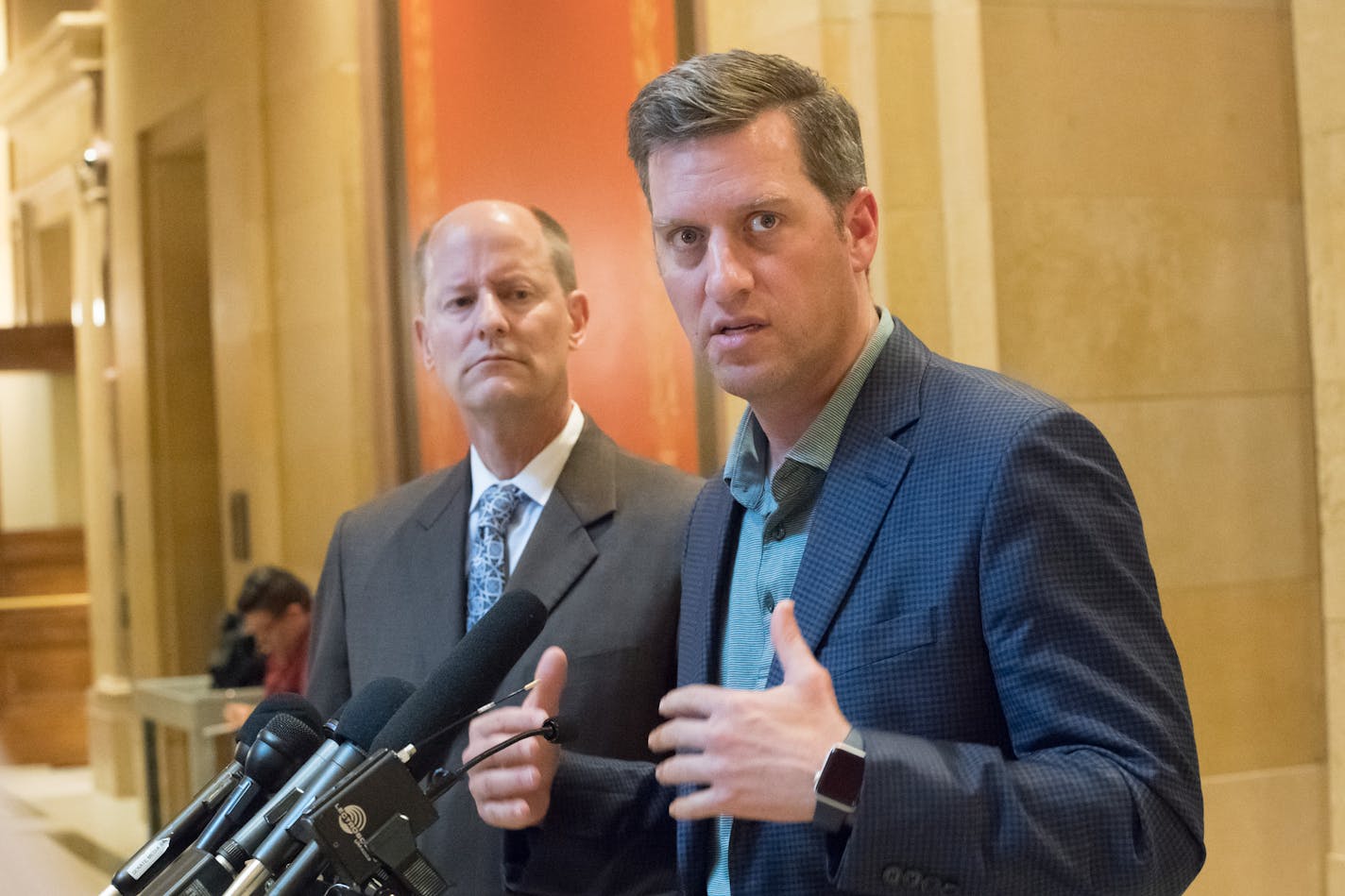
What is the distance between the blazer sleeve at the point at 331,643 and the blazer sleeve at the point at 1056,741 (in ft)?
4.62

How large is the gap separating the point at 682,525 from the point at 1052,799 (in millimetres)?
1229

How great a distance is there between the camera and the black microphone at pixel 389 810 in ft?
4.17

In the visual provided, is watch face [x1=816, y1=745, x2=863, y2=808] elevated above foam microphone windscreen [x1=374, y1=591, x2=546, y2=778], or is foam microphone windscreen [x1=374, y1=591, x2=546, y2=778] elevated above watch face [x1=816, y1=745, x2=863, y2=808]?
foam microphone windscreen [x1=374, y1=591, x2=546, y2=778]

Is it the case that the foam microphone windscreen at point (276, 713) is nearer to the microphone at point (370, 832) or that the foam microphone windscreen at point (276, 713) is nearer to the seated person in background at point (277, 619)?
the microphone at point (370, 832)

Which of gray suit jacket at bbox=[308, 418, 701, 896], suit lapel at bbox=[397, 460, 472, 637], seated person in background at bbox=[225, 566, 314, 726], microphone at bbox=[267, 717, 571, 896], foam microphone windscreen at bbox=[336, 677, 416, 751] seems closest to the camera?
microphone at bbox=[267, 717, 571, 896]

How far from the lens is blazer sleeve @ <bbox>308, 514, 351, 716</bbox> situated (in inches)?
103

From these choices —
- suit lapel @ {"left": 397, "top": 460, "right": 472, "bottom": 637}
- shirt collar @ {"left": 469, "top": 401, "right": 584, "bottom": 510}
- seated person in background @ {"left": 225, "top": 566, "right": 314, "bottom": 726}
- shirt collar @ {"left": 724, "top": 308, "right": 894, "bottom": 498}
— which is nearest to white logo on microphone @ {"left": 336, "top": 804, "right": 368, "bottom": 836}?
shirt collar @ {"left": 724, "top": 308, "right": 894, "bottom": 498}

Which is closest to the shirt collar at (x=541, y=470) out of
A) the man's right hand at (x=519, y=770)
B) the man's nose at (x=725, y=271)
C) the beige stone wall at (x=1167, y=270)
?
the man's right hand at (x=519, y=770)

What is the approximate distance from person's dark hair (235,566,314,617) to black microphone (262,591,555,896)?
11.0ft

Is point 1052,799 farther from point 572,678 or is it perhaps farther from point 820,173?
point 572,678

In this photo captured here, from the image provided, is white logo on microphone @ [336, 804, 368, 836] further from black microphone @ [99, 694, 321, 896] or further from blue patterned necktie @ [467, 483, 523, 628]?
blue patterned necktie @ [467, 483, 523, 628]

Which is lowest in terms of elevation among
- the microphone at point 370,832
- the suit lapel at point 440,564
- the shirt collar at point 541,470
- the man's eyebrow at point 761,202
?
the microphone at point 370,832

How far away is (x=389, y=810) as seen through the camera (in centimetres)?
131

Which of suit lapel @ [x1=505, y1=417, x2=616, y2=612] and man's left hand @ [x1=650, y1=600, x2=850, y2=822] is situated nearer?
man's left hand @ [x1=650, y1=600, x2=850, y2=822]
